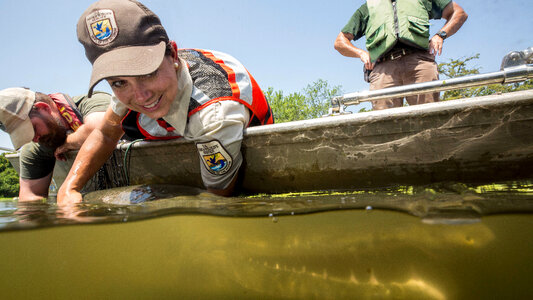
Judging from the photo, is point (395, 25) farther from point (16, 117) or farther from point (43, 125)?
point (16, 117)

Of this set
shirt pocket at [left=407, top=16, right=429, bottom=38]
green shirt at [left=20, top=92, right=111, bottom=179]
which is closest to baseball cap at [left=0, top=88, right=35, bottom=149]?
green shirt at [left=20, top=92, right=111, bottom=179]

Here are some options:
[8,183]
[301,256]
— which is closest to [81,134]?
[301,256]

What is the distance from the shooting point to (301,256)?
109 cm

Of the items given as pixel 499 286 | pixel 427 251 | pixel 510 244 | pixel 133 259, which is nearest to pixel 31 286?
pixel 133 259

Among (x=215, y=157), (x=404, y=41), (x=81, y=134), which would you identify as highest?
(x=404, y=41)

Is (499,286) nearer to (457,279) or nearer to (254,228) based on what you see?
(457,279)

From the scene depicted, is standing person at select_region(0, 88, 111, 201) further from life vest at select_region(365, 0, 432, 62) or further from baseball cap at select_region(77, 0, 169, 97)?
life vest at select_region(365, 0, 432, 62)

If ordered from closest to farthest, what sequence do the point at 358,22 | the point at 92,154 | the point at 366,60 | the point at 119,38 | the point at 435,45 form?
the point at 119,38 → the point at 92,154 → the point at 435,45 → the point at 366,60 → the point at 358,22

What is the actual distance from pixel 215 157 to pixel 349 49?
2.55m

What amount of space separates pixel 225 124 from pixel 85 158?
169 centimetres

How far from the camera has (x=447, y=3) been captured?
3408mm

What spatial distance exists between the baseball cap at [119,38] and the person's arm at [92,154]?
846 millimetres

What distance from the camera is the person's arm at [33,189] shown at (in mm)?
3980

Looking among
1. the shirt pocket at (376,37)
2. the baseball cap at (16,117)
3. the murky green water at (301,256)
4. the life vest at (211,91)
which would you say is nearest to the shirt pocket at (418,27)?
the shirt pocket at (376,37)
